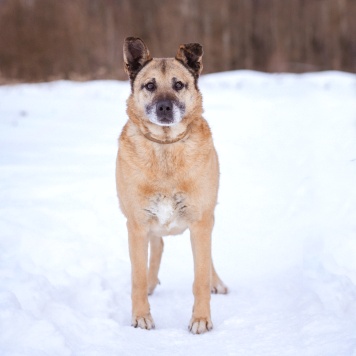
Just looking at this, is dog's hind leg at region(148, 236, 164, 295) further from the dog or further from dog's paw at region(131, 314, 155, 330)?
dog's paw at region(131, 314, 155, 330)

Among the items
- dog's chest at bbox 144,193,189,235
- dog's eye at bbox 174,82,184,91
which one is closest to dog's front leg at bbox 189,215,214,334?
dog's chest at bbox 144,193,189,235

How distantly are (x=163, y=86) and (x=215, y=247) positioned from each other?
81.1 inches

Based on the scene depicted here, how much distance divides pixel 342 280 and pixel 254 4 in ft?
66.4

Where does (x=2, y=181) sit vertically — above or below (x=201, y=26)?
above

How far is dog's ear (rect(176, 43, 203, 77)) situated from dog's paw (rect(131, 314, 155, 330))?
1.73 m

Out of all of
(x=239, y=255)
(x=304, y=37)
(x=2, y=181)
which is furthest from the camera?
(x=304, y=37)

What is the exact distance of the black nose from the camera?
3.85 metres

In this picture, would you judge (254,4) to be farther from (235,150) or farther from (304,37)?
(235,150)

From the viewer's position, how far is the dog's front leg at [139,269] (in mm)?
3826

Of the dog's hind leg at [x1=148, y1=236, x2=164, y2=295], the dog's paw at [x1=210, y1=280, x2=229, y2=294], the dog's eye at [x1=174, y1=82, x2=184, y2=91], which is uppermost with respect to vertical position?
the dog's eye at [x1=174, y1=82, x2=184, y2=91]

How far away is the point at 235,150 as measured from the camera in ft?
28.5

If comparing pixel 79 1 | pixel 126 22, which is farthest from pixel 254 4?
pixel 79 1

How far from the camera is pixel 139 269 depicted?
3.88 metres

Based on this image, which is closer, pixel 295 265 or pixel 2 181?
pixel 295 265
